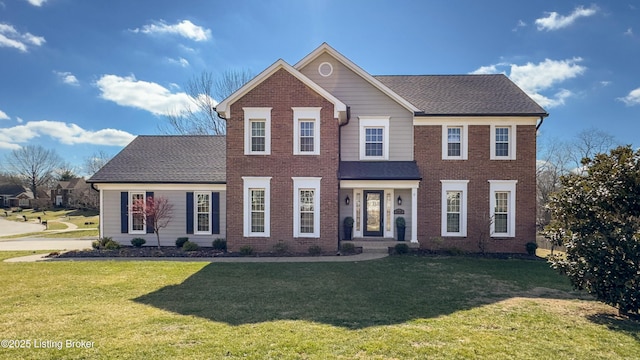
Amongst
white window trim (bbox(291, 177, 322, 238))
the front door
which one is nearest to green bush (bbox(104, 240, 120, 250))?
white window trim (bbox(291, 177, 322, 238))

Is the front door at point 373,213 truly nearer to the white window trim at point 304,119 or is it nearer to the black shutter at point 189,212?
the white window trim at point 304,119

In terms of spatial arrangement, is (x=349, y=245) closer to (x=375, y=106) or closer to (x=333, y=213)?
(x=333, y=213)

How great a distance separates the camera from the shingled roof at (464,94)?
15070mm

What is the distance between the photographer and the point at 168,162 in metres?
17.7

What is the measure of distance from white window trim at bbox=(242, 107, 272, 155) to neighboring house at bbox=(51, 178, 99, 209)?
139 ft

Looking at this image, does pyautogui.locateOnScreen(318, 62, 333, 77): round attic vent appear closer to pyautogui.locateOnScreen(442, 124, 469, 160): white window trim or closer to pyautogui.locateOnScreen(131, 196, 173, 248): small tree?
pyautogui.locateOnScreen(442, 124, 469, 160): white window trim

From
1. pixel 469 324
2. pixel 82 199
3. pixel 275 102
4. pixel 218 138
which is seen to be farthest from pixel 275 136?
pixel 82 199

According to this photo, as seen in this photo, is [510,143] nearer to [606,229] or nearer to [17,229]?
[606,229]

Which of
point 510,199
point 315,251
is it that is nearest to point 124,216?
point 315,251

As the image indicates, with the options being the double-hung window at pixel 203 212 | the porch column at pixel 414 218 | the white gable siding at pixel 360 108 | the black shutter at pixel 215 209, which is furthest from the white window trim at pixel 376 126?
the double-hung window at pixel 203 212

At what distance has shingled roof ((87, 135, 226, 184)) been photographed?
16473 mm

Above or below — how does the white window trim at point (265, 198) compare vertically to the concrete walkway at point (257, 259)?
above

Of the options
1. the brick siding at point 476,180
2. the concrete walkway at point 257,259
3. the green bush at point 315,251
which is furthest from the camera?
the brick siding at point 476,180

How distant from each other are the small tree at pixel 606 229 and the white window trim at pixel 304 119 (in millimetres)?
8812
